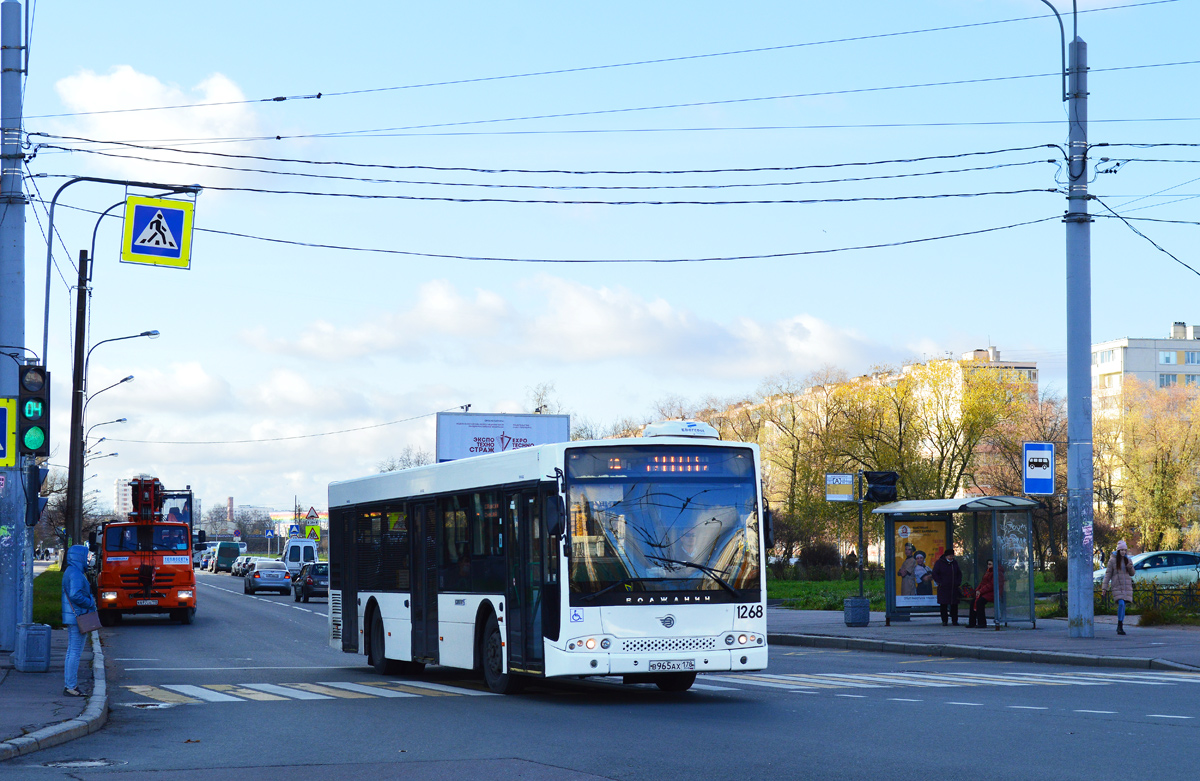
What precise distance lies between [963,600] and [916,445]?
38.7 m

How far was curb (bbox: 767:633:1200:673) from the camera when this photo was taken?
66.4 ft

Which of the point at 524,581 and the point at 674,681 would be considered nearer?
the point at 524,581

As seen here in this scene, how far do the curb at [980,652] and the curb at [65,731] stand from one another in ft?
44.8

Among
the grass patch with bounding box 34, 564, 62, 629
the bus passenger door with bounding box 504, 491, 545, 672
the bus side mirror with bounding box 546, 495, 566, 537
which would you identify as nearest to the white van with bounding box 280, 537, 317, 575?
the grass patch with bounding box 34, 564, 62, 629

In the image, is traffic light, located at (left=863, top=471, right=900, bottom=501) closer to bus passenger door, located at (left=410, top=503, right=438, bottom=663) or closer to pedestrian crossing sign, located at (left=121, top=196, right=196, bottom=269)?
bus passenger door, located at (left=410, top=503, right=438, bottom=663)

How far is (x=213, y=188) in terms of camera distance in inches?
977

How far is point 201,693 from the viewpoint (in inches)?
675

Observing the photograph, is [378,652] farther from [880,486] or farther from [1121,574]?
[1121,574]

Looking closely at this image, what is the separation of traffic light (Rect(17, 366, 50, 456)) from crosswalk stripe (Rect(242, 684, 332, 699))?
162 inches

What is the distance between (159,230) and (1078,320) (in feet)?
52.1

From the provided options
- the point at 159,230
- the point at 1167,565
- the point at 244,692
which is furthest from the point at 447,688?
the point at 1167,565

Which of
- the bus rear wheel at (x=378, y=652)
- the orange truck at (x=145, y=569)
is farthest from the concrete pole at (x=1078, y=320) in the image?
the orange truck at (x=145, y=569)

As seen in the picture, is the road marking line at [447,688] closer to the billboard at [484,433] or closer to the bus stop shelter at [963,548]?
the bus stop shelter at [963,548]

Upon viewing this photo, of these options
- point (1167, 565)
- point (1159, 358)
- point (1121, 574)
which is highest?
point (1159, 358)
